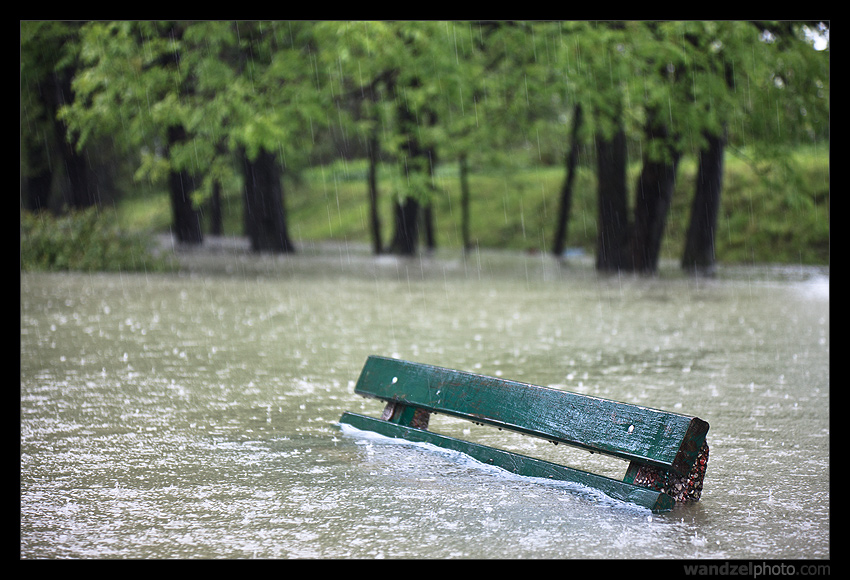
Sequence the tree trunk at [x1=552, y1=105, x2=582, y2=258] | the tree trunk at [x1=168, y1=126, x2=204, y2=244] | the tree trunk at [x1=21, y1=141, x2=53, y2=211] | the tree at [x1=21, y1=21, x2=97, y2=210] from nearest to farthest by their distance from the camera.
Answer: the tree at [x1=21, y1=21, x2=97, y2=210] → the tree trunk at [x1=552, y1=105, x2=582, y2=258] → the tree trunk at [x1=21, y1=141, x2=53, y2=211] → the tree trunk at [x1=168, y1=126, x2=204, y2=244]

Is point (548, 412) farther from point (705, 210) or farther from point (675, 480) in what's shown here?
point (705, 210)

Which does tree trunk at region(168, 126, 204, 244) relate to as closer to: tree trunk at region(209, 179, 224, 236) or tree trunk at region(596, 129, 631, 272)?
tree trunk at region(209, 179, 224, 236)

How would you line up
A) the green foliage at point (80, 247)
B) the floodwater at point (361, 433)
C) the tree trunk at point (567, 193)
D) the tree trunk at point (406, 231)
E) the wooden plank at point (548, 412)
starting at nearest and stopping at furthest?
the floodwater at point (361, 433), the wooden plank at point (548, 412), the green foliage at point (80, 247), the tree trunk at point (406, 231), the tree trunk at point (567, 193)

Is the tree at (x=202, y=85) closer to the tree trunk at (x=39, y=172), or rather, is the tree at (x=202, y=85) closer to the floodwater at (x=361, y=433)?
the floodwater at (x=361, y=433)

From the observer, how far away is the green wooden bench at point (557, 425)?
4.49m

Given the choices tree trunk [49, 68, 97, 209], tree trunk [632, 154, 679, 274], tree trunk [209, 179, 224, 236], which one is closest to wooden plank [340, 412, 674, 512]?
tree trunk [632, 154, 679, 274]

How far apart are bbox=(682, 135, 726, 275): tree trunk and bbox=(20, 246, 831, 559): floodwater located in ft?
18.7

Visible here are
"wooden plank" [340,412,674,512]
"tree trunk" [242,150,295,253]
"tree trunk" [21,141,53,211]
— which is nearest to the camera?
"wooden plank" [340,412,674,512]

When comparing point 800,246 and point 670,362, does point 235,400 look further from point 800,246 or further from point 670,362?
point 800,246

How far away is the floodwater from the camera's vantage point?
422cm

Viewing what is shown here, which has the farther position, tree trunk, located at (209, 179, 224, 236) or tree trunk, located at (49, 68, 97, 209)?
tree trunk, located at (209, 179, 224, 236)

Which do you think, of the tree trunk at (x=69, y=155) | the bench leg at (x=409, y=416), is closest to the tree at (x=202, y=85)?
the tree trunk at (x=69, y=155)

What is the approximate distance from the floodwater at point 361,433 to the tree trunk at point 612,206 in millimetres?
5799

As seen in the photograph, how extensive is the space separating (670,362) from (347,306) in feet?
20.5
